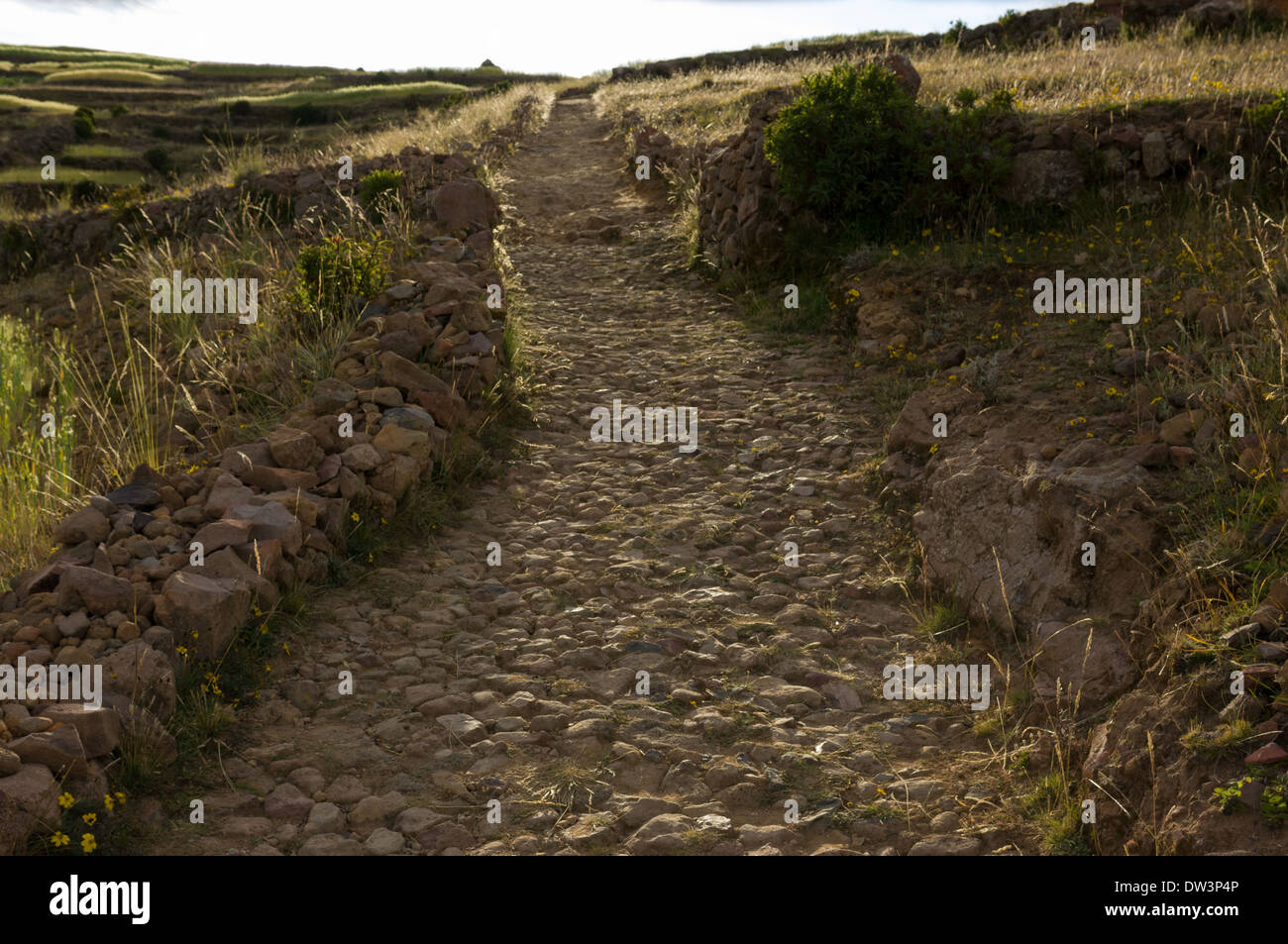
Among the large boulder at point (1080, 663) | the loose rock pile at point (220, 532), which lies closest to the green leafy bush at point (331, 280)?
the loose rock pile at point (220, 532)

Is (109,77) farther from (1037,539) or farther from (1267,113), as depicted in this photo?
(1037,539)

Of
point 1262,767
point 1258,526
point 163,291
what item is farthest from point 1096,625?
point 163,291

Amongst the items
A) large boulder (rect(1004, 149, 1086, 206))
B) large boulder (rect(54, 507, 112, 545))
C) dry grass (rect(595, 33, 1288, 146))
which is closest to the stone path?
large boulder (rect(54, 507, 112, 545))

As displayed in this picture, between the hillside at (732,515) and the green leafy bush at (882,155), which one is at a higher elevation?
the green leafy bush at (882,155)

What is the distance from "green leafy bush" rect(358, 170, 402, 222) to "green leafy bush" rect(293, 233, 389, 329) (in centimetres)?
310

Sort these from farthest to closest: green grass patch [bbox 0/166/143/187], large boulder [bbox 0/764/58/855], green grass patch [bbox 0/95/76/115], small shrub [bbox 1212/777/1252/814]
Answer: green grass patch [bbox 0/95/76/115] → green grass patch [bbox 0/166/143/187] → large boulder [bbox 0/764/58/855] → small shrub [bbox 1212/777/1252/814]

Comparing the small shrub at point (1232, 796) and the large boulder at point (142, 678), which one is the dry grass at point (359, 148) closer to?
the large boulder at point (142, 678)

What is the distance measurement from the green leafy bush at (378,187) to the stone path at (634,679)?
444 cm

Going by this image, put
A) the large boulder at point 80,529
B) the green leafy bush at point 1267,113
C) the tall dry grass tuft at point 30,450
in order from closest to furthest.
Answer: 1. the large boulder at point 80,529
2. the tall dry grass tuft at point 30,450
3. the green leafy bush at point 1267,113

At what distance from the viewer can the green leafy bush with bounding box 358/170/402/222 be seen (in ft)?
39.9

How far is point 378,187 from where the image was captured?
12.4 m

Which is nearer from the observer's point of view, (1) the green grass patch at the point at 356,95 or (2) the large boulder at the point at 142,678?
(2) the large boulder at the point at 142,678

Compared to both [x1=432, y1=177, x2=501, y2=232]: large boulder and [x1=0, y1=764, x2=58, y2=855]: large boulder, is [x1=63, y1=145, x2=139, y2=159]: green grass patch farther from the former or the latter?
[x1=0, y1=764, x2=58, y2=855]: large boulder

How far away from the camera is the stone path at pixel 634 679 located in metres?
4.29
